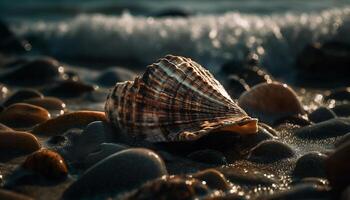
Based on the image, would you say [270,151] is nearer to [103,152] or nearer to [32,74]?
[103,152]

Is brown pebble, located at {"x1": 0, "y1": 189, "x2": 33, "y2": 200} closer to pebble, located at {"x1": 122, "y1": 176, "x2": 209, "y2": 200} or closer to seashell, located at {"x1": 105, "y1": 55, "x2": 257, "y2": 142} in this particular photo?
pebble, located at {"x1": 122, "y1": 176, "x2": 209, "y2": 200}

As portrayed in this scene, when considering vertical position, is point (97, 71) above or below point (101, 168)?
below

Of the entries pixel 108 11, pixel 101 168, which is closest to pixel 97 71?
pixel 101 168

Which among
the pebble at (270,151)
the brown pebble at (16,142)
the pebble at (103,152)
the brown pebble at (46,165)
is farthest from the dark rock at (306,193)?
the brown pebble at (16,142)

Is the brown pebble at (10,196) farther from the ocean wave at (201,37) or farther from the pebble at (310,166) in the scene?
the ocean wave at (201,37)

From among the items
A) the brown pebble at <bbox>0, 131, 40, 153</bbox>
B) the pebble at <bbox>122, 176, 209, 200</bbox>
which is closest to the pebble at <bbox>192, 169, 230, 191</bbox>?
the pebble at <bbox>122, 176, 209, 200</bbox>

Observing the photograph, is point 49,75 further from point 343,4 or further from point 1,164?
point 343,4

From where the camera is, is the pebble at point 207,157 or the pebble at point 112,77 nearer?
the pebble at point 207,157
